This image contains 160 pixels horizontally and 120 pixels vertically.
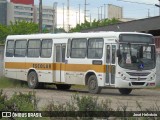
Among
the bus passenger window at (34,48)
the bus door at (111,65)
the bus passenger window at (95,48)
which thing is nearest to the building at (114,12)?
the bus passenger window at (34,48)

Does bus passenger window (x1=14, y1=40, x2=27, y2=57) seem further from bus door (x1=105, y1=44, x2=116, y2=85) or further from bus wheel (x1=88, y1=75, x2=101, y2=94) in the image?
bus door (x1=105, y1=44, x2=116, y2=85)

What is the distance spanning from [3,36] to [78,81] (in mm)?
77203

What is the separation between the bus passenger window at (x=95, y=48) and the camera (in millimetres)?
22125

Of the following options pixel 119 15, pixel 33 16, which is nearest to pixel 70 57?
pixel 119 15

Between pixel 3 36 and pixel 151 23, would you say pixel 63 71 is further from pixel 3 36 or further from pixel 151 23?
pixel 3 36

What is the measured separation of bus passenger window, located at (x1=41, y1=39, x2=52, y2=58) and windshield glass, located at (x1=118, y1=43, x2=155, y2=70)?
206 inches

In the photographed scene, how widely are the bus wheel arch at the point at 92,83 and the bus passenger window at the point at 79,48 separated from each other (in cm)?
101

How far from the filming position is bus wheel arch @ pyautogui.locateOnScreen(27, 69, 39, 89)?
26344mm

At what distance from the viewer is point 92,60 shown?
2242cm

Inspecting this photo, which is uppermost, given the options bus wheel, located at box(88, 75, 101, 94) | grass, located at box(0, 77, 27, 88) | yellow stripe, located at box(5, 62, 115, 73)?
yellow stripe, located at box(5, 62, 115, 73)

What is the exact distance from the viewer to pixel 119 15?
426 ft

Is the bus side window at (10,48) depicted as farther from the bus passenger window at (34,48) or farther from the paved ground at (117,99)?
the paved ground at (117,99)

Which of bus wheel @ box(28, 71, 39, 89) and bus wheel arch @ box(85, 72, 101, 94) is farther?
bus wheel @ box(28, 71, 39, 89)

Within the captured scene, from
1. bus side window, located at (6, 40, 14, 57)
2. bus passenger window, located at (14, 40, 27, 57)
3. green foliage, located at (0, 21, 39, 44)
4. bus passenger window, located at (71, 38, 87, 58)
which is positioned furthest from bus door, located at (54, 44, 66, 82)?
green foliage, located at (0, 21, 39, 44)
